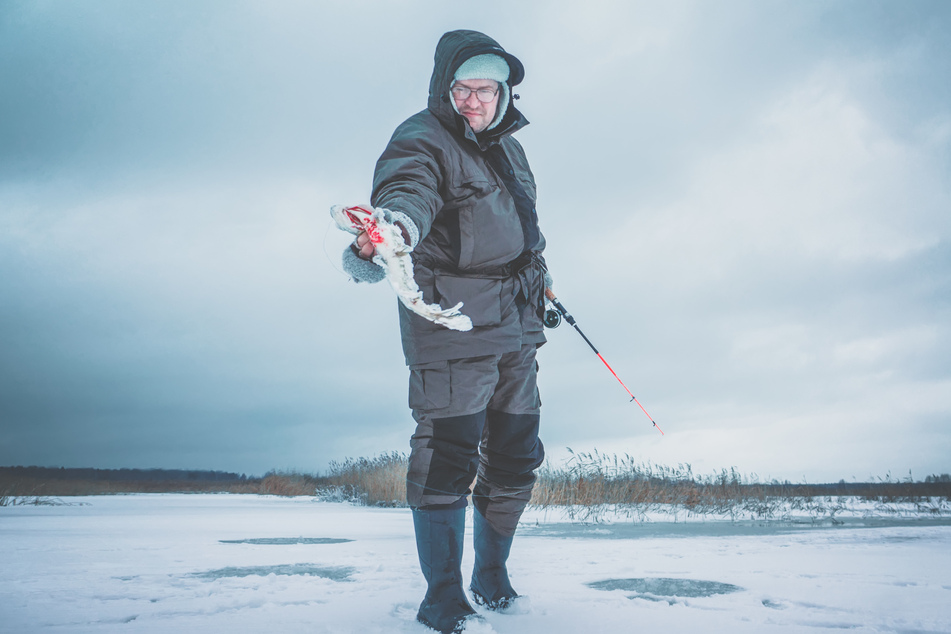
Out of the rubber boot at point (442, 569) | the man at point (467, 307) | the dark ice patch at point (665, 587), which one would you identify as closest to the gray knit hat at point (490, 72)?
the man at point (467, 307)

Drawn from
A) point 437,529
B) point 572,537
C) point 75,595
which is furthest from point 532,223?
point 572,537

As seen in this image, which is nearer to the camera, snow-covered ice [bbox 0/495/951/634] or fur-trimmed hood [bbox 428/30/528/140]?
snow-covered ice [bbox 0/495/951/634]

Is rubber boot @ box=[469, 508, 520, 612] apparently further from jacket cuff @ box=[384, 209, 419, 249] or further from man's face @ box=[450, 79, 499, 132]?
man's face @ box=[450, 79, 499, 132]

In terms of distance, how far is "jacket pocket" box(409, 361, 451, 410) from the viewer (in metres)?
1.77

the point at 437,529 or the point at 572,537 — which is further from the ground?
the point at 437,529

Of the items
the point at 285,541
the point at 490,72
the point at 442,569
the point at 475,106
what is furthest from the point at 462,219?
the point at 285,541

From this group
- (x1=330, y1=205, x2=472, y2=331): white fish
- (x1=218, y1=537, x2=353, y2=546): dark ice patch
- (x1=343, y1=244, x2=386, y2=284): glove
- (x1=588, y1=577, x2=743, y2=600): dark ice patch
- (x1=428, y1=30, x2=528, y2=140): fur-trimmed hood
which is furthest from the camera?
(x1=218, y1=537, x2=353, y2=546): dark ice patch

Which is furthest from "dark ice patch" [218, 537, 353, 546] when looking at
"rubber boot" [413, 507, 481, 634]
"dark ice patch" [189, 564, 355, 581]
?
"rubber boot" [413, 507, 481, 634]

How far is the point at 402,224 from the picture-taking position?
1.44m

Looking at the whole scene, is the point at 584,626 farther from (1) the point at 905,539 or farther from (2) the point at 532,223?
(1) the point at 905,539

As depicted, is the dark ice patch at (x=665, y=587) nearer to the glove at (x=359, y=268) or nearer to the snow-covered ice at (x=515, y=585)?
the snow-covered ice at (x=515, y=585)

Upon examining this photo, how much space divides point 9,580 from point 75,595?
0.56 meters

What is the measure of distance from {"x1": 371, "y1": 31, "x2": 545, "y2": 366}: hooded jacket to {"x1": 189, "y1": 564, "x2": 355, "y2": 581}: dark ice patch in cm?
127

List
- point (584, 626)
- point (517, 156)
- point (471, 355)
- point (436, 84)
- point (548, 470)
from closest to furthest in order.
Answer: point (584, 626) → point (471, 355) → point (436, 84) → point (517, 156) → point (548, 470)
